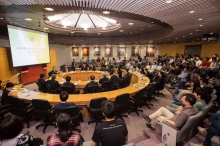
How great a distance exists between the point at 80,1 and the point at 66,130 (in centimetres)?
329

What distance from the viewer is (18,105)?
3.49 meters

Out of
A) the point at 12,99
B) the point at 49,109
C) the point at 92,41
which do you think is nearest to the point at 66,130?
the point at 49,109

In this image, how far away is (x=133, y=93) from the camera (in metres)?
4.59

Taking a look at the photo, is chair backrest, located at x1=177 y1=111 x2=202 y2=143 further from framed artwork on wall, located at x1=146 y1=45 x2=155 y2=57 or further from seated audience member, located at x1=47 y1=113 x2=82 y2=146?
framed artwork on wall, located at x1=146 y1=45 x2=155 y2=57

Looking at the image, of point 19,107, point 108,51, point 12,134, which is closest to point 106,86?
point 19,107

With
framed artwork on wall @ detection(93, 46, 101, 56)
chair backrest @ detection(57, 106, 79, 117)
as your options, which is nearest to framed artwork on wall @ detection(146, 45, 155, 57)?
framed artwork on wall @ detection(93, 46, 101, 56)

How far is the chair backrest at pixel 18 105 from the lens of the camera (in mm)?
3414

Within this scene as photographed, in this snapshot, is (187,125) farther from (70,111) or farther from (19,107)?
(19,107)

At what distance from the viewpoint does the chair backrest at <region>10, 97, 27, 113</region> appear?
11.2ft

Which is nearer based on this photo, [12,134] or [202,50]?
[12,134]

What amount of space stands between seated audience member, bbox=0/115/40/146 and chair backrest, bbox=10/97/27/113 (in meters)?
2.32

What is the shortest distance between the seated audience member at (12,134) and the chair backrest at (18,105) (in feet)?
7.62

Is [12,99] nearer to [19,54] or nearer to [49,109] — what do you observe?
[49,109]

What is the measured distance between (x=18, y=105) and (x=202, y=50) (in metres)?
16.9
